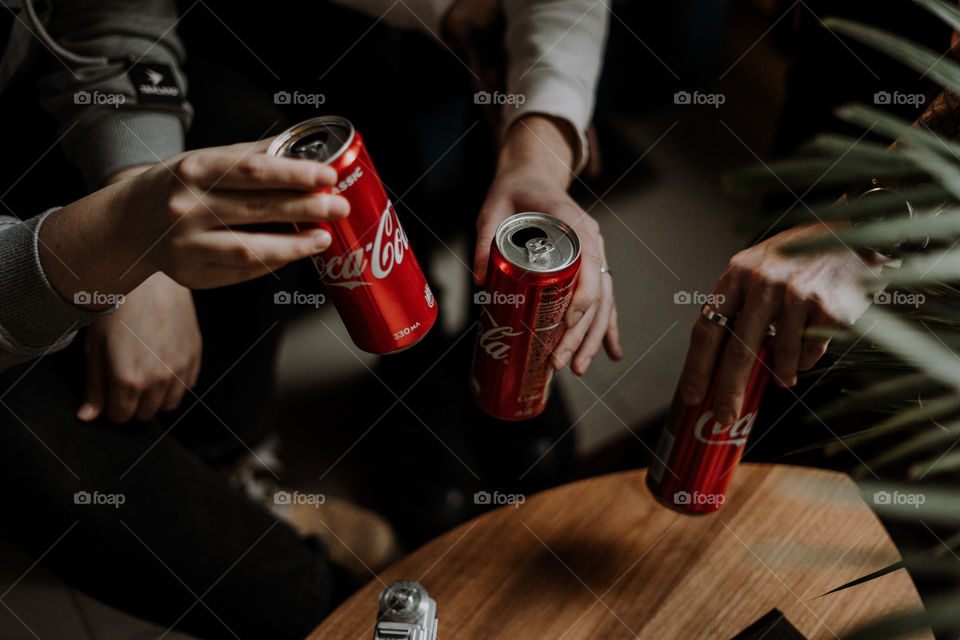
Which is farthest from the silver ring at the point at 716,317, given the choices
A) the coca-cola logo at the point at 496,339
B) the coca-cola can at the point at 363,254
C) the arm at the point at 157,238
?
the arm at the point at 157,238

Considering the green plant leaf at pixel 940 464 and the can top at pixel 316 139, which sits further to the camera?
the can top at pixel 316 139

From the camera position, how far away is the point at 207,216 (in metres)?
0.62

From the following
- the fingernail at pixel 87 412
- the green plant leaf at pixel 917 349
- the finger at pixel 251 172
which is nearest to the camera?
the green plant leaf at pixel 917 349

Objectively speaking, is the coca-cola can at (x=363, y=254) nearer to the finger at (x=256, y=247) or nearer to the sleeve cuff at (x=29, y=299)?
the finger at (x=256, y=247)

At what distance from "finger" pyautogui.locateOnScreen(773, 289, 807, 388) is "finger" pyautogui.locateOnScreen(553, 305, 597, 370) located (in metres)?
0.25

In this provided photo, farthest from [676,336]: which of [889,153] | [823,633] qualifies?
[889,153]

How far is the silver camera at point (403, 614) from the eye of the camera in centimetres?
69

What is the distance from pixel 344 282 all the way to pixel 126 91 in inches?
23.4

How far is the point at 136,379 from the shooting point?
0.96 meters

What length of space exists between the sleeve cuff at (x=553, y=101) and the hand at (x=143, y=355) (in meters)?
0.61

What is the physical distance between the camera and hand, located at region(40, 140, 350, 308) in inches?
23.7

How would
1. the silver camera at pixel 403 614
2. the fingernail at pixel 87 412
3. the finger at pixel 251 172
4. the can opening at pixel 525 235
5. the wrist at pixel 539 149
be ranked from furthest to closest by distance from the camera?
1. the wrist at pixel 539 149
2. the fingernail at pixel 87 412
3. the can opening at pixel 525 235
4. the silver camera at pixel 403 614
5. the finger at pixel 251 172

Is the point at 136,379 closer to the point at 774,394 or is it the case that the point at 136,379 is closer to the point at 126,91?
the point at 126,91

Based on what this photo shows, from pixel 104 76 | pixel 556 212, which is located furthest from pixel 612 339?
pixel 104 76
